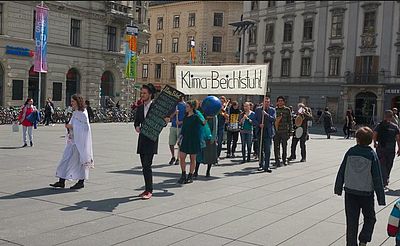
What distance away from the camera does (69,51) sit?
123ft

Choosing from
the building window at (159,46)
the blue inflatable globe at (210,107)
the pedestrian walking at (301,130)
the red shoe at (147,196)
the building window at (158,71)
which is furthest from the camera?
the building window at (158,71)

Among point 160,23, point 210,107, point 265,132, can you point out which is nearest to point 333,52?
point 160,23

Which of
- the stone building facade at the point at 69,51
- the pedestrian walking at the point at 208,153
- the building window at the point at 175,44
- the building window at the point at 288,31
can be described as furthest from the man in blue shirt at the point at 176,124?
the building window at the point at 175,44

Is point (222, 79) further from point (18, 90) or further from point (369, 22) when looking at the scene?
point (369, 22)

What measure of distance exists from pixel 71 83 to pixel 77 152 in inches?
1231

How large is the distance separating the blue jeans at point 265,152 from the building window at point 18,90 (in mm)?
26099

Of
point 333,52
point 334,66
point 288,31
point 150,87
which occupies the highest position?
point 288,31

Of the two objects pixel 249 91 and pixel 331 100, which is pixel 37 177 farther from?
pixel 331 100

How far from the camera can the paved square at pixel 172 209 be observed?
19.4ft

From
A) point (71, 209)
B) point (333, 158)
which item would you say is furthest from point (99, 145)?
point (71, 209)

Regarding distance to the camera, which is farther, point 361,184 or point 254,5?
point 254,5

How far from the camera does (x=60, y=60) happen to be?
36.7 m

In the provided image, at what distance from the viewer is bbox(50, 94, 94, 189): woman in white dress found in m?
8.52

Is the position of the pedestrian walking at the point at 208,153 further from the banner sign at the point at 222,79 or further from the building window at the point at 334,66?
the building window at the point at 334,66
